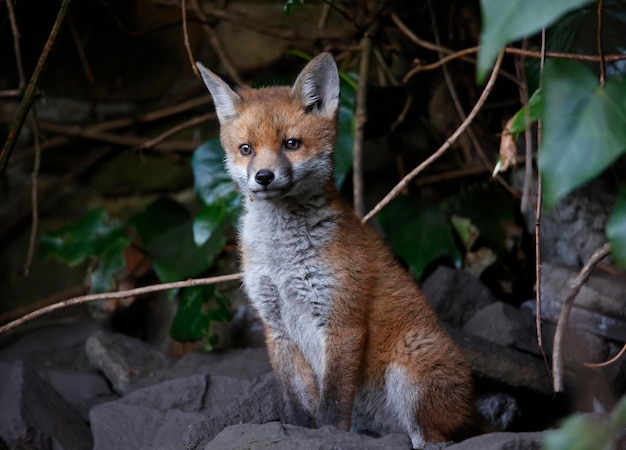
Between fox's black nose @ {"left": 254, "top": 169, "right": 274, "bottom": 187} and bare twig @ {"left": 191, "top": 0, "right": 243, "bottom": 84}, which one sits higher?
bare twig @ {"left": 191, "top": 0, "right": 243, "bottom": 84}

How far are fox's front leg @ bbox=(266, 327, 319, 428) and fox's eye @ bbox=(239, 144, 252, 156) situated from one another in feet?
2.78

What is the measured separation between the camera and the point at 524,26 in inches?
64.6

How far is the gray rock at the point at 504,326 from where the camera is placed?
4457 mm

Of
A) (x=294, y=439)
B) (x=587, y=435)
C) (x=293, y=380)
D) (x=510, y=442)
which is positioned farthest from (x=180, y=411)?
(x=587, y=435)

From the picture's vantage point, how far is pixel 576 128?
1.82 meters

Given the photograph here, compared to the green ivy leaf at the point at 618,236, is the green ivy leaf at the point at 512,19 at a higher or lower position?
higher

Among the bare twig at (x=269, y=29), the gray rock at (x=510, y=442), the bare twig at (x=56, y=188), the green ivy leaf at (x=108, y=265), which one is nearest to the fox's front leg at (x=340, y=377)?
the gray rock at (x=510, y=442)

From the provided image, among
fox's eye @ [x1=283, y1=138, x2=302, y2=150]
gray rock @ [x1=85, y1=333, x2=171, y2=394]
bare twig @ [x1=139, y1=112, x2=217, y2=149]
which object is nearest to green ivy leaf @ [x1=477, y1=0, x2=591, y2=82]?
fox's eye @ [x1=283, y1=138, x2=302, y2=150]

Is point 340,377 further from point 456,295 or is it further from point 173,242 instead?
point 173,242

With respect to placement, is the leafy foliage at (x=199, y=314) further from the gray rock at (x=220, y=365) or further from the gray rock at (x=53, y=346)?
the gray rock at (x=53, y=346)

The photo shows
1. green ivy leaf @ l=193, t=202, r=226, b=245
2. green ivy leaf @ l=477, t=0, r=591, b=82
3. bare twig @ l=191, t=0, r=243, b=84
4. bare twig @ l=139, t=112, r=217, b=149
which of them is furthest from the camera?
bare twig @ l=191, t=0, r=243, b=84

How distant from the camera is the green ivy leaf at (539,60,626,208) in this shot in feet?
5.77

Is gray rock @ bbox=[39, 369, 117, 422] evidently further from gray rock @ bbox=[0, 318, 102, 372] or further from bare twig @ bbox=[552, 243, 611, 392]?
bare twig @ bbox=[552, 243, 611, 392]

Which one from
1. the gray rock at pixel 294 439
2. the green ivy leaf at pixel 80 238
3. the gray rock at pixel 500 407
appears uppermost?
the green ivy leaf at pixel 80 238
